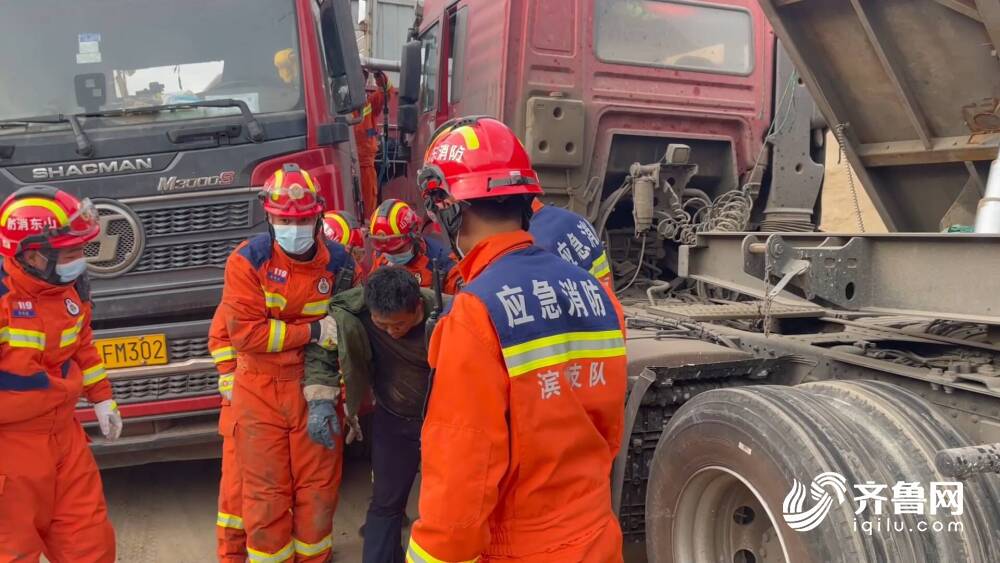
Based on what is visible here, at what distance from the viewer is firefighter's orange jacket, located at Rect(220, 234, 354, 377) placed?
302cm

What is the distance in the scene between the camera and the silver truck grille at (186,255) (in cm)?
373

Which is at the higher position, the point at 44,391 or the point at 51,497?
the point at 44,391

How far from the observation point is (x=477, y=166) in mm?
1747

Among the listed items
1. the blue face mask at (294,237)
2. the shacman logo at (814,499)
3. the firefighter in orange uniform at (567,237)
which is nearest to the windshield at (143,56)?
the blue face mask at (294,237)

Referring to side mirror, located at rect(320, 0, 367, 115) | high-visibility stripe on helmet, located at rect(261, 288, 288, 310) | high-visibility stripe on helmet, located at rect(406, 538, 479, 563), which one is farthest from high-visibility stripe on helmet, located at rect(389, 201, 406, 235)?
high-visibility stripe on helmet, located at rect(406, 538, 479, 563)

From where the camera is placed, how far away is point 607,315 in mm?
1697

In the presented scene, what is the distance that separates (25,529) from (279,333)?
1.05m

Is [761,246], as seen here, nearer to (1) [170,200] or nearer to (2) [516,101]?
(2) [516,101]

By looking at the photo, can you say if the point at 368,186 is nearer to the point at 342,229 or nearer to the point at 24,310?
the point at 342,229

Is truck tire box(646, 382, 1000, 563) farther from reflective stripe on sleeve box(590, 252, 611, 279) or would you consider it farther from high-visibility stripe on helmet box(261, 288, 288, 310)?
high-visibility stripe on helmet box(261, 288, 288, 310)

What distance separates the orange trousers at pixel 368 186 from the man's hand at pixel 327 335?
8.39 feet

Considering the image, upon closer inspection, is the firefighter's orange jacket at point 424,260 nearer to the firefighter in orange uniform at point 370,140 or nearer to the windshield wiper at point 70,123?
the firefighter in orange uniform at point 370,140

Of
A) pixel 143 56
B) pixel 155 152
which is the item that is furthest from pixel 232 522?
pixel 143 56

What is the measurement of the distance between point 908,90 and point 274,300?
8.15 ft
